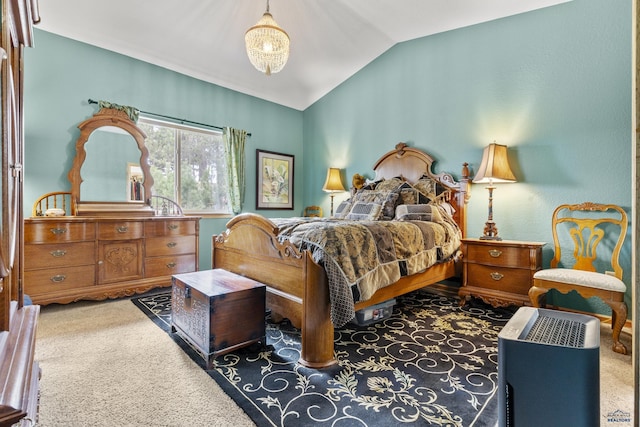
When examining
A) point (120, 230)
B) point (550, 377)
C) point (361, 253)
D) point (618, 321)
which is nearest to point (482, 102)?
point (618, 321)

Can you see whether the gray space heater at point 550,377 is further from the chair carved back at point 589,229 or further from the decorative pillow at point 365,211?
the decorative pillow at point 365,211

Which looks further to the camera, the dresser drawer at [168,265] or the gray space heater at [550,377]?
the dresser drawer at [168,265]

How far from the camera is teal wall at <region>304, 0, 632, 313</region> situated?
279cm

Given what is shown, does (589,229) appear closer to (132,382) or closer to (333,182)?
(333,182)

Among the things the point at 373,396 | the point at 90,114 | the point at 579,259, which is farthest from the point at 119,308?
the point at 579,259

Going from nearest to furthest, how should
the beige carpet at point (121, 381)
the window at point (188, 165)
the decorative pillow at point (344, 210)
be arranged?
the beige carpet at point (121, 381) < the decorative pillow at point (344, 210) < the window at point (188, 165)

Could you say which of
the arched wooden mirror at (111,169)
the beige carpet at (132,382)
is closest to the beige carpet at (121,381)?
the beige carpet at (132,382)

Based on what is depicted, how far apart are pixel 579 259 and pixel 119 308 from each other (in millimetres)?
4368

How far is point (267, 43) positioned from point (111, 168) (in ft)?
7.87

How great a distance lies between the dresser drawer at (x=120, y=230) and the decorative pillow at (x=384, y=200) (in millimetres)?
2516

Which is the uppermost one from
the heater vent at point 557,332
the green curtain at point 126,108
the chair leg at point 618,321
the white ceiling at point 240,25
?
the white ceiling at point 240,25

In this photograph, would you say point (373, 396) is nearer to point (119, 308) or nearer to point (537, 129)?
point (119, 308)

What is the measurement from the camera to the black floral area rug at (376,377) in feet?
4.94

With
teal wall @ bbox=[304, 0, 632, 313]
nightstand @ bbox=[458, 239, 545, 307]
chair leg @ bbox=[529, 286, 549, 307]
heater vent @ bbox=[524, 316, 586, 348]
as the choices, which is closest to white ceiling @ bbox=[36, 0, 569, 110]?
teal wall @ bbox=[304, 0, 632, 313]
